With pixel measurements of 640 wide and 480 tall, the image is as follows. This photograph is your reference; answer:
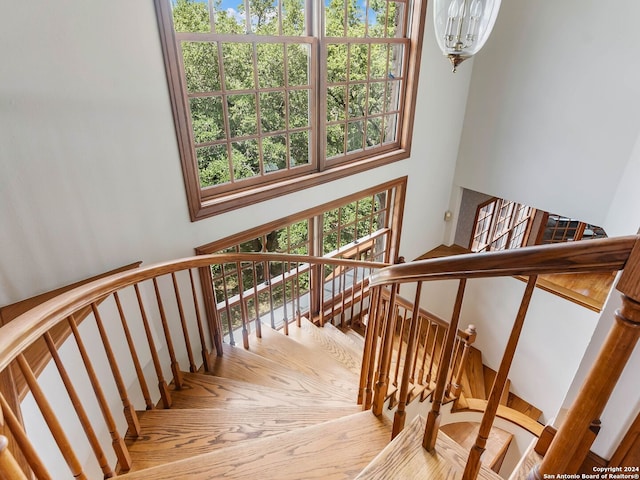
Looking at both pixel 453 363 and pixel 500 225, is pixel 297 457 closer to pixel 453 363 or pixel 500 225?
pixel 453 363

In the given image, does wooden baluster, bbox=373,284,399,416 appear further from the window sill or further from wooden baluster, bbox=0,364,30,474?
the window sill

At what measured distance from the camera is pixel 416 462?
1.11 metres

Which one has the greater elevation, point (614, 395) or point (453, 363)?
point (614, 395)

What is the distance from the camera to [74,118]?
73.9 inches

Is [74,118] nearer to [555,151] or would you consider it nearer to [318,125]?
[318,125]

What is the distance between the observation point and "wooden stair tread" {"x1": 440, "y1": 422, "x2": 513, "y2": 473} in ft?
13.9

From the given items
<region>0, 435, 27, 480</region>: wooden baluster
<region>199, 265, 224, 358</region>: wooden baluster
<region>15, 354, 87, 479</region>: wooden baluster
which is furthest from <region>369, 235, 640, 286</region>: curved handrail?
<region>199, 265, 224, 358</region>: wooden baluster

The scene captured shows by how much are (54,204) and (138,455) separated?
1.30 meters

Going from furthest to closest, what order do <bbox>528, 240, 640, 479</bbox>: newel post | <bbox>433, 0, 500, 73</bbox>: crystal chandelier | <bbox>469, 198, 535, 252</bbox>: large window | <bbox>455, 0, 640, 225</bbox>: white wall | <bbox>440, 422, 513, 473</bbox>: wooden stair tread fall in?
1. <bbox>469, 198, 535, 252</bbox>: large window
2. <bbox>440, 422, 513, 473</bbox>: wooden stair tread
3. <bbox>455, 0, 640, 225</bbox>: white wall
4. <bbox>433, 0, 500, 73</bbox>: crystal chandelier
5. <bbox>528, 240, 640, 479</bbox>: newel post

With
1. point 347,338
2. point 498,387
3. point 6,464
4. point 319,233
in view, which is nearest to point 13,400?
point 6,464

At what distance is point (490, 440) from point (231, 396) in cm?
368

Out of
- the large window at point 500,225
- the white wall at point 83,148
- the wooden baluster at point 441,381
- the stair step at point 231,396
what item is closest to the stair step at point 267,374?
the stair step at point 231,396

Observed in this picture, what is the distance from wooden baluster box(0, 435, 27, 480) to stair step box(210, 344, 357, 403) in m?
1.75

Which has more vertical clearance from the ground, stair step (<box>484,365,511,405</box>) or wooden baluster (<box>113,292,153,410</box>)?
wooden baluster (<box>113,292,153,410</box>)
